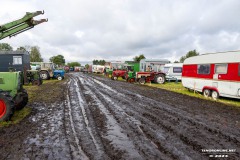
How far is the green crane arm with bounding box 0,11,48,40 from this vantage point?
33.9 feet

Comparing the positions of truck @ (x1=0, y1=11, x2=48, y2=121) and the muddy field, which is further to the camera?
truck @ (x1=0, y1=11, x2=48, y2=121)

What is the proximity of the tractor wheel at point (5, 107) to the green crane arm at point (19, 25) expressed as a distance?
538cm

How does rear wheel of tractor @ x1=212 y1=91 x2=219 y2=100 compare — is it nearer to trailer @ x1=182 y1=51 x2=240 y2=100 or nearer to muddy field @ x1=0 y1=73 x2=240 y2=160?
trailer @ x1=182 y1=51 x2=240 y2=100

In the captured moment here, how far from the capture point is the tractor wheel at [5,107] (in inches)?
257

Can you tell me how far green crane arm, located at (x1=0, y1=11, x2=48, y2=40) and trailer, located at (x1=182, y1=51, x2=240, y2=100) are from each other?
10.6 metres

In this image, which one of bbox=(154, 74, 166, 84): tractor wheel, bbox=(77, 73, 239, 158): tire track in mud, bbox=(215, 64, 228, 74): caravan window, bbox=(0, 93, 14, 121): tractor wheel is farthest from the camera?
bbox=(154, 74, 166, 84): tractor wheel

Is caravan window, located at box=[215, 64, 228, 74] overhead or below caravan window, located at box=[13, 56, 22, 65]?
below

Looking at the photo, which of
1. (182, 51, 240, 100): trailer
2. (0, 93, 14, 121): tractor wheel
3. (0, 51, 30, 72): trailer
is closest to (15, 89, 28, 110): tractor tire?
(0, 93, 14, 121): tractor wheel

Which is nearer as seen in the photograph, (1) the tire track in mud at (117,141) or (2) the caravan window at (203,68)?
(1) the tire track in mud at (117,141)

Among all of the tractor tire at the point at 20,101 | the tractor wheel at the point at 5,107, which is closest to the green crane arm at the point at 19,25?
the tractor tire at the point at 20,101

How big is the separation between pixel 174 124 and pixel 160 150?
2.26 meters

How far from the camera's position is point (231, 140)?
204 inches

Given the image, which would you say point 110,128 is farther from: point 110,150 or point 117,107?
point 117,107

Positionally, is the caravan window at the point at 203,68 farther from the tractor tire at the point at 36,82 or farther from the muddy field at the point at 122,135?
the tractor tire at the point at 36,82
